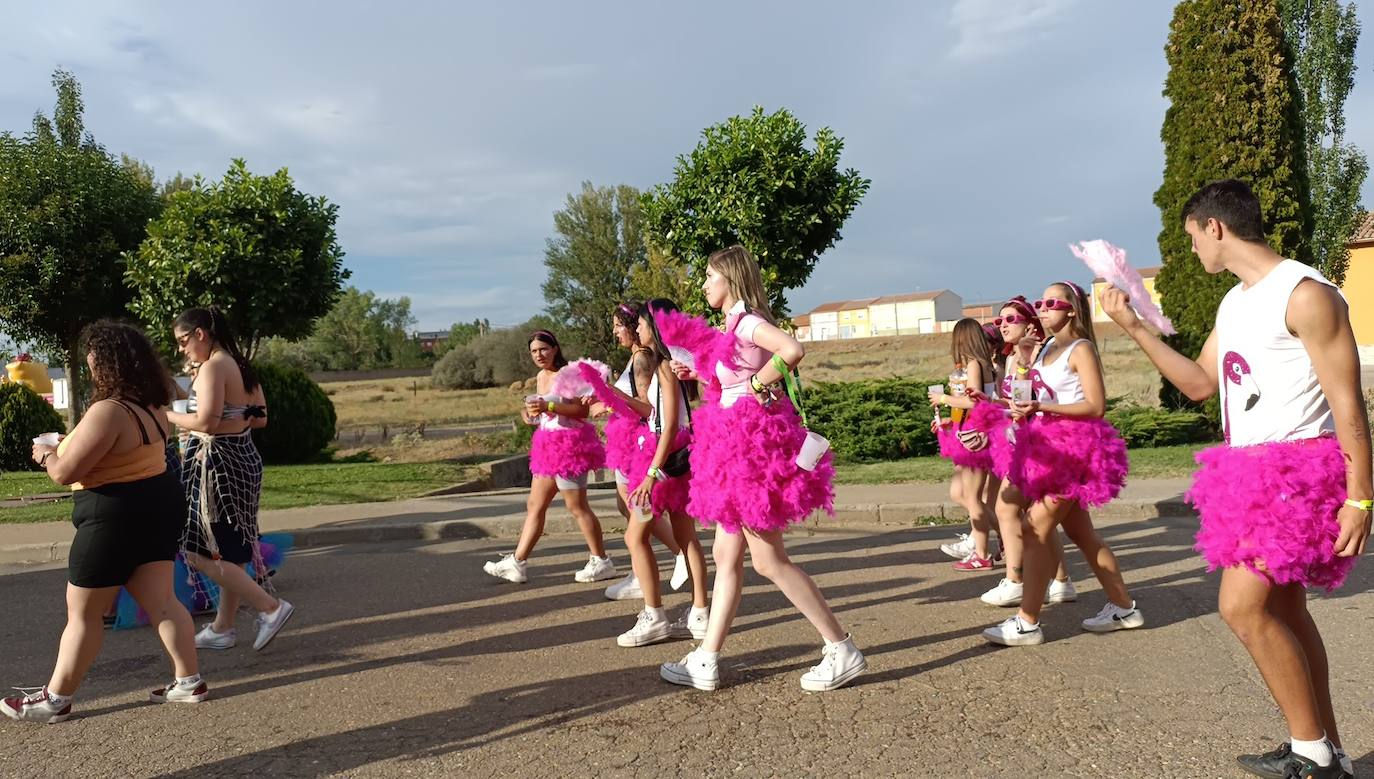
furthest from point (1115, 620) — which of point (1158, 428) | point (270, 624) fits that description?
point (1158, 428)

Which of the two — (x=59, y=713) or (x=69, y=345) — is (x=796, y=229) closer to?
(x=59, y=713)

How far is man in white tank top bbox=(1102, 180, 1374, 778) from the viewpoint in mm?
2998

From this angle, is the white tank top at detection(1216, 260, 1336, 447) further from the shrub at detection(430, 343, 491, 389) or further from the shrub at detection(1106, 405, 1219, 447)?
the shrub at detection(430, 343, 491, 389)

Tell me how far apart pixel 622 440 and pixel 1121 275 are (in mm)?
3198

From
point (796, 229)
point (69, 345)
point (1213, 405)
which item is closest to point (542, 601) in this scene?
point (796, 229)

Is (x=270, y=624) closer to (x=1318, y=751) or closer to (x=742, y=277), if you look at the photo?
(x=742, y=277)

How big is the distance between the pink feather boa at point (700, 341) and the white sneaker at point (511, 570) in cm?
296

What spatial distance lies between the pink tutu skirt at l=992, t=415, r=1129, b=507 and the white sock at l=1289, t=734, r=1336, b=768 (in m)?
1.95

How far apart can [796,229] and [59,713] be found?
12.5m

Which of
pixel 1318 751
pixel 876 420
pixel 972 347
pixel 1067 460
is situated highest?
pixel 972 347

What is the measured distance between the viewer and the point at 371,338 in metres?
74.0

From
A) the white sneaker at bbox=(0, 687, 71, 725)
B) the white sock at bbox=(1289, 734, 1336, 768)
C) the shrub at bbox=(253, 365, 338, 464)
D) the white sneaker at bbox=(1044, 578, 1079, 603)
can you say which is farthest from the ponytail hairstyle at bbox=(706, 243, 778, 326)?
the shrub at bbox=(253, 365, 338, 464)

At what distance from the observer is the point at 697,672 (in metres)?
4.52

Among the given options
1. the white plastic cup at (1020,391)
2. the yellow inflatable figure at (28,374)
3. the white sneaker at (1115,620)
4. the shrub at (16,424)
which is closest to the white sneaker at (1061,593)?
the white sneaker at (1115,620)
